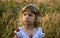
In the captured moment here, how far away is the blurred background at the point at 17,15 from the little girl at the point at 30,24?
1556 mm

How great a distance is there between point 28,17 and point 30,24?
143 millimetres

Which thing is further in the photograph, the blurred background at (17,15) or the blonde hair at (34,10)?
the blurred background at (17,15)

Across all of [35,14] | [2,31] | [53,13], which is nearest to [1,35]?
[2,31]

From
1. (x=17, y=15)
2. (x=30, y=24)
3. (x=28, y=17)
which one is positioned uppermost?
(x=28, y=17)

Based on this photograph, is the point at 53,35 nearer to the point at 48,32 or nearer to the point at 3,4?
the point at 48,32

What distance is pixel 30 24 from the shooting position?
3.95 metres

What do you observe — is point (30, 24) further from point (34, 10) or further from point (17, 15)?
point (17, 15)

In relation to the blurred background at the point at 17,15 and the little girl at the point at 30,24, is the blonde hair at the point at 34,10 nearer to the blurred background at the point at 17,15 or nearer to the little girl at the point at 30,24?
the little girl at the point at 30,24

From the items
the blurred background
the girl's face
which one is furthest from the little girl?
the blurred background

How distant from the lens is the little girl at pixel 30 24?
3896 millimetres

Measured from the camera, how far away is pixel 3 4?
6.59m

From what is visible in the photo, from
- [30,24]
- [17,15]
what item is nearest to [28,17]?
[30,24]

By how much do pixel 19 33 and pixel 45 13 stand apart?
240 cm

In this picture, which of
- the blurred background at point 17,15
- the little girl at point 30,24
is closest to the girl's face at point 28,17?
the little girl at point 30,24
